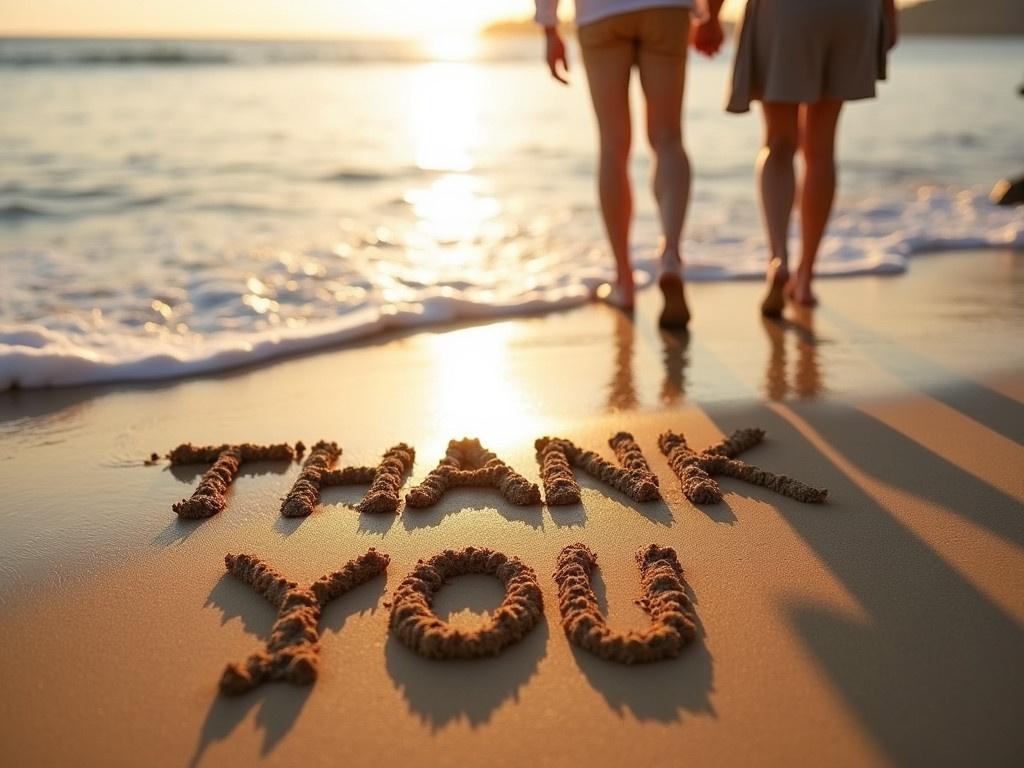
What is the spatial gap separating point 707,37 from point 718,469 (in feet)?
8.50

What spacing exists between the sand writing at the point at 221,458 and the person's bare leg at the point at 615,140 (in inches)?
87.9

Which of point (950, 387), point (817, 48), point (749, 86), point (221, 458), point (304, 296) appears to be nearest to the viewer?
point (221, 458)

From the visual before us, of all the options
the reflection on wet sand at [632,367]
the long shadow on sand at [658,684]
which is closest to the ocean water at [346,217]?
the reflection on wet sand at [632,367]

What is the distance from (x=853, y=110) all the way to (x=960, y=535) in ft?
53.6

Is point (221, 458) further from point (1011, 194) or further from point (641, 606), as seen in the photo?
point (1011, 194)

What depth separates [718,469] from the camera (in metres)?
2.82

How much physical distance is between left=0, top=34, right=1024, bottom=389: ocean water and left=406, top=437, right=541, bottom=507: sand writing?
4.88 ft

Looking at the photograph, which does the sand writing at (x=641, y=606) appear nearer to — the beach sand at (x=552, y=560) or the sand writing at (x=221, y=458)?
the beach sand at (x=552, y=560)

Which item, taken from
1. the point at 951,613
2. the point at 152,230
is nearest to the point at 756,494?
the point at 951,613

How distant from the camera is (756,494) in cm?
268

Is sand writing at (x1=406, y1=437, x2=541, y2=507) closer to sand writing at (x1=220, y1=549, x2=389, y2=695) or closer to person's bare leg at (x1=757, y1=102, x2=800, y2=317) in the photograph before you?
sand writing at (x1=220, y1=549, x2=389, y2=695)

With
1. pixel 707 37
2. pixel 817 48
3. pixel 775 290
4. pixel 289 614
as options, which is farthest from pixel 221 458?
pixel 707 37

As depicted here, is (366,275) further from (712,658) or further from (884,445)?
(712,658)

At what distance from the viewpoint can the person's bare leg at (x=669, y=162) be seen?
4.28m
